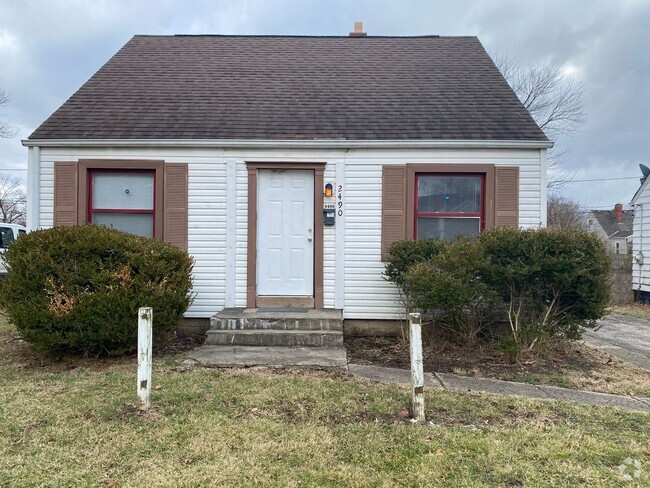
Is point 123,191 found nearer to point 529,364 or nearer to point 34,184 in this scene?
point 34,184

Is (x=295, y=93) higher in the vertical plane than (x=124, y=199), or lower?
higher

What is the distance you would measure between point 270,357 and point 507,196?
4.34 m

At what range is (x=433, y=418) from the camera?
344 centimetres

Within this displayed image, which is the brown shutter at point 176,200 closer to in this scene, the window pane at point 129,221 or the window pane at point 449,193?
the window pane at point 129,221

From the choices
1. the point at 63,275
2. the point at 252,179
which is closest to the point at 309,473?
the point at 63,275

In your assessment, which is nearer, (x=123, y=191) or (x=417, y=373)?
(x=417, y=373)

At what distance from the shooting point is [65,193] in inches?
258

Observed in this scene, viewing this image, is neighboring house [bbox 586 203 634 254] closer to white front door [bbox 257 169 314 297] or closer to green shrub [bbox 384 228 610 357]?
green shrub [bbox 384 228 610 357]

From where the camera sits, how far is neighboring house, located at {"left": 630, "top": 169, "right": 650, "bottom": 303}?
40.0 feet

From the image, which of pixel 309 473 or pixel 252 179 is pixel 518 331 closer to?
pixel 309 473

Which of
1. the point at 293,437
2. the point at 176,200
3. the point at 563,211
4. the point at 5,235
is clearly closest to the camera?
the point at 293,437

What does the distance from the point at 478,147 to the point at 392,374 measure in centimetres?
385

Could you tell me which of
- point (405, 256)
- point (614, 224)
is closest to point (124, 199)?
point (405, 256)

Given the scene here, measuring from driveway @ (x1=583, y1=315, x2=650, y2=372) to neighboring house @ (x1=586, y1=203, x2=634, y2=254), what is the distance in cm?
2958
